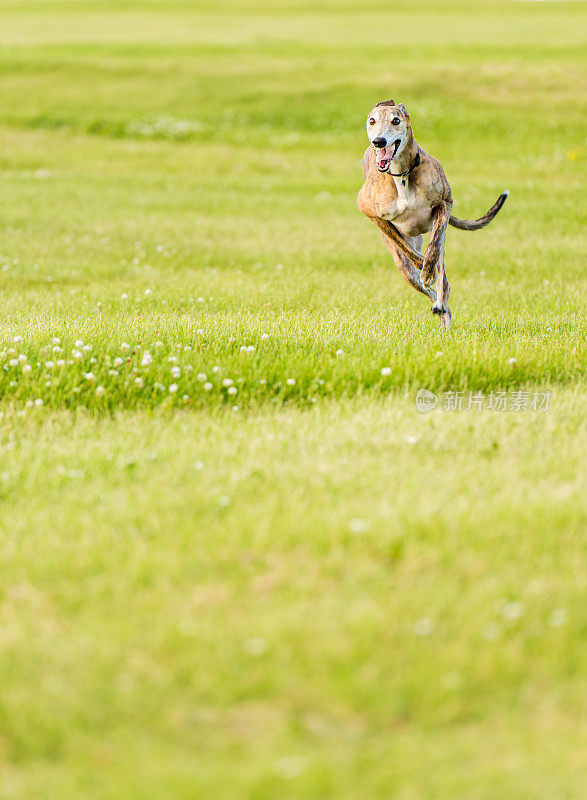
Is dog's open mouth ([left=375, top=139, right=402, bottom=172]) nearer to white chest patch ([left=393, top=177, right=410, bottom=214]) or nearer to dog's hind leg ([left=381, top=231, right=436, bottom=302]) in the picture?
white chest patch ([left=393, top=177, right=410, bottom=214])

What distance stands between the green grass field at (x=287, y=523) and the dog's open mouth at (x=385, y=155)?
1.78 m

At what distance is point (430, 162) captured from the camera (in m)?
8.59

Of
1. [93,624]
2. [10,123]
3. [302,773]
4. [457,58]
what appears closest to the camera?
[302,773]

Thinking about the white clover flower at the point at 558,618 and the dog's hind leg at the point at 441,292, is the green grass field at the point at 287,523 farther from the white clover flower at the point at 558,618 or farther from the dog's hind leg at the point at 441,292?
the dog's hind leg at the point at 441,292

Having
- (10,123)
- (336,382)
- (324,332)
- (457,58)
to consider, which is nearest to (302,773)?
(336,382)

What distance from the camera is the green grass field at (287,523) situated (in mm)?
3705

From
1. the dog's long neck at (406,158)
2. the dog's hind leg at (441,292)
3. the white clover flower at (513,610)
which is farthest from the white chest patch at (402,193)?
the white clover flower at (513,610)

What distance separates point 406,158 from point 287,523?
174 inches

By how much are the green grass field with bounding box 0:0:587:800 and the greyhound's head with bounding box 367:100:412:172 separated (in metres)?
1.85

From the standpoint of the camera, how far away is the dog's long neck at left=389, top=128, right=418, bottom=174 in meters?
8.20

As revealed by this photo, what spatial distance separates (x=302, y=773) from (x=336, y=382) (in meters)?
4.94

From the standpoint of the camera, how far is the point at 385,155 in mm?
7949

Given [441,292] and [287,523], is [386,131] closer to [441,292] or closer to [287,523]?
[441,292]

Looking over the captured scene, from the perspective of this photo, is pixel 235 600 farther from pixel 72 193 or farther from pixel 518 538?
pixel 72 193
